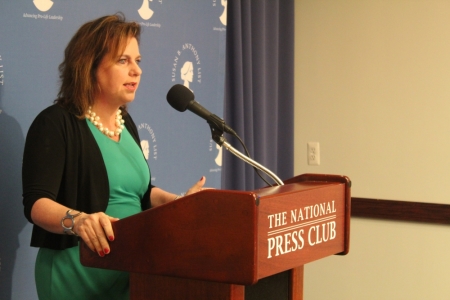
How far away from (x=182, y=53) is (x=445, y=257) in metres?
1.73

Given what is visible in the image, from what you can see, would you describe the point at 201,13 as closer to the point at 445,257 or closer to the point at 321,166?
the point at 321,166

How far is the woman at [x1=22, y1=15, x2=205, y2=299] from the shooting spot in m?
1.45

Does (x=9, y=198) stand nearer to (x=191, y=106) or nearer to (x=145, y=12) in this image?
(x=191, y=106)

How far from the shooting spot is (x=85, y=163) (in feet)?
5.10

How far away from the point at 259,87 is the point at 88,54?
5.34 ft

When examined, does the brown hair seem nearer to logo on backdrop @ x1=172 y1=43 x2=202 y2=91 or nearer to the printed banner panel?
the printed banner panel

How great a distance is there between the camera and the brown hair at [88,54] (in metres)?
1.65

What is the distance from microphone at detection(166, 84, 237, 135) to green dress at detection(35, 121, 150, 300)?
0.81 feet

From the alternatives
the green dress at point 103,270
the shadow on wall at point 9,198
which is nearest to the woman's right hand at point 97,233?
the green dress at point 103,270

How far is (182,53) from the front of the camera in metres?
2.55

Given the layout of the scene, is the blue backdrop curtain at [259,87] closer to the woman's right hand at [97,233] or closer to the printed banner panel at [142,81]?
the printed banner panel at [142,81]

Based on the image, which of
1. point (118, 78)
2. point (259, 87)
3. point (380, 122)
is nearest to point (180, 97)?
point (118, 78)

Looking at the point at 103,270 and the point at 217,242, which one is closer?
the point at 217,242

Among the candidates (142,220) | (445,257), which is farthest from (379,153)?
(142,220)
